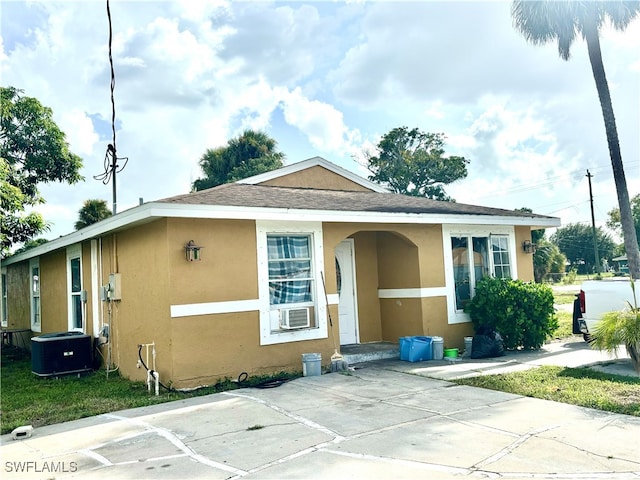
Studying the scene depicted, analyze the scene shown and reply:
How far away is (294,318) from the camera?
356 inches

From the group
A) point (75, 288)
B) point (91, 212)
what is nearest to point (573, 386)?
point (75, 288)

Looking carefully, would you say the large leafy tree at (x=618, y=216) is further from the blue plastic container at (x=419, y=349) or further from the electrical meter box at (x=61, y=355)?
the electrical meter box at (x=61, y=355)

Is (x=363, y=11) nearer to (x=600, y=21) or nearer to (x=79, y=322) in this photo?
(x=600, y=21)

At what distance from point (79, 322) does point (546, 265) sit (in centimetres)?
3191

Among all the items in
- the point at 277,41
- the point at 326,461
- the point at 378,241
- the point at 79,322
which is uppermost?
the point at 277,41

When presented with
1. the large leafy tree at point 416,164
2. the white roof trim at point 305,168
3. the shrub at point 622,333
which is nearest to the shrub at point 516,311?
the shrub at point 622,333

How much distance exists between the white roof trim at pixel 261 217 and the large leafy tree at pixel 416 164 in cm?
2758

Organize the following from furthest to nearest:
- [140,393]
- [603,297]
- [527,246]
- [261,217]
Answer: [527,246] → [603,297] → [261,217] → [140,393]

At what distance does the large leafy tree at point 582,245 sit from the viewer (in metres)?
67.7

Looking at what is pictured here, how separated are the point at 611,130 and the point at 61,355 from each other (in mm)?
13982

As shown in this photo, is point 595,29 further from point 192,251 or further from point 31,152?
point 31,152

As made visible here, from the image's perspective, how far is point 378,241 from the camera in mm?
11680

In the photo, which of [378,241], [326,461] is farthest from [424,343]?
[326,461]

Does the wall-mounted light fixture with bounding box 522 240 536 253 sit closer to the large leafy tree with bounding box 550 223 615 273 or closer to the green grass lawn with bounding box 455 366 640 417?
the green grass lawn with bounding box 455 366 640 417
